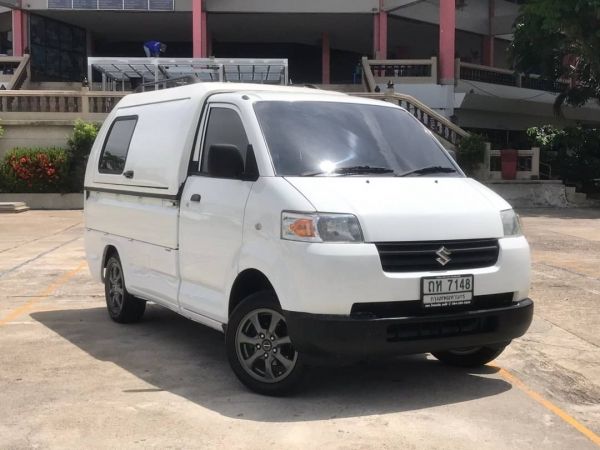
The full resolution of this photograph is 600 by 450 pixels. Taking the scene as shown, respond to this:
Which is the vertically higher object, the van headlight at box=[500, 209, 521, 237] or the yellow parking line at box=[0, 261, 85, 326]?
the van headlight at box=[500, 209, 521, 237]

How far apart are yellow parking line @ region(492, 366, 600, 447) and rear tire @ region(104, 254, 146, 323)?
3.56m

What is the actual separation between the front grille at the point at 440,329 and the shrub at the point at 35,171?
18.5m

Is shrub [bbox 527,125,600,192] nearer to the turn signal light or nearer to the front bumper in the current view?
the front bumper

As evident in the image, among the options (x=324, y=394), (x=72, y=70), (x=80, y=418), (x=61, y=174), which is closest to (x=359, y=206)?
(x=324, y=394)

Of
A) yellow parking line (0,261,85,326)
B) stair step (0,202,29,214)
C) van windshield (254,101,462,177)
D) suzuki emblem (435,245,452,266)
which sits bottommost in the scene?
yellow parking line (0,261,85,326)

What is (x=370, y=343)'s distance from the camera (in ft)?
14.9

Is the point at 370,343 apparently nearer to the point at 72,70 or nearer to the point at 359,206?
the point at 359,206

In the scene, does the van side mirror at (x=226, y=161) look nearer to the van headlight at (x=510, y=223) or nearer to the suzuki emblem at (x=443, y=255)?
the suzuki emblem at (x=443, y=255)

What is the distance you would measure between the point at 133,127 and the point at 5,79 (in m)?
24.1

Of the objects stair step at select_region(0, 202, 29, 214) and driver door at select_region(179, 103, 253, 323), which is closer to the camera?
driver door at select_region(179, 103, 253, 323)

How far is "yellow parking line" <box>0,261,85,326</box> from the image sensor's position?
749 centimetres

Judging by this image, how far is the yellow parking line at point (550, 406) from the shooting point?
4.37 m

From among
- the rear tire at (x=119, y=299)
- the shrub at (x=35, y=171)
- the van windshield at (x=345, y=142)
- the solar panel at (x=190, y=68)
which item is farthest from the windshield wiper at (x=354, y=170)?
the solar panel at (x=190, y=68)

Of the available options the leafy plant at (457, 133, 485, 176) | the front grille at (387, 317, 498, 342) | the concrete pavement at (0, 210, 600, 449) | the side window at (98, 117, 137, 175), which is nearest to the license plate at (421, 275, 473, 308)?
the front grille at (387, 317, 498, 342)
